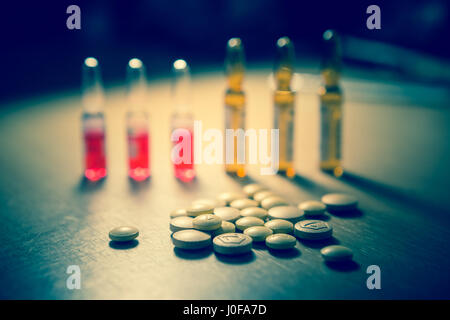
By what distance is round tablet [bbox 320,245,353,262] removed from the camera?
72 cm

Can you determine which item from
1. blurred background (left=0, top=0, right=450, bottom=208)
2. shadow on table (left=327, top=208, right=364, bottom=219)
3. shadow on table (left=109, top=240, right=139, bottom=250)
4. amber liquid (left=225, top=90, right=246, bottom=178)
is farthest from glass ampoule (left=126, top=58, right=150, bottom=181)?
shadow on table (left=327, top=208, right=364, bottom=219)

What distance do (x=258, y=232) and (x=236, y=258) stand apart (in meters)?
0.09

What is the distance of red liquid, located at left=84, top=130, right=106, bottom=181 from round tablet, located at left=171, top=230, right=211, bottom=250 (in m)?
0.59

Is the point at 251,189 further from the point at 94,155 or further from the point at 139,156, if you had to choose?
the point at 94,155

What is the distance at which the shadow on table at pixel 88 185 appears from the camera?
120 centimetres

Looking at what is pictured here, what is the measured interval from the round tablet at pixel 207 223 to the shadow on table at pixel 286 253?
12cm

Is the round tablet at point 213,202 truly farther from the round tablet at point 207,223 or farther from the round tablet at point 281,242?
the round tablet at point 281,242

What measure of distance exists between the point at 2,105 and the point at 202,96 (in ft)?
3.55

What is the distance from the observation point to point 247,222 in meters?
0.88

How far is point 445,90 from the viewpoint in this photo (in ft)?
9.84

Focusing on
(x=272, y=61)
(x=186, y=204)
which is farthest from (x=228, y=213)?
(x=272, y=61)

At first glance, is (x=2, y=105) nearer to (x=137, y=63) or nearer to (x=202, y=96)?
(x=202, y=96)

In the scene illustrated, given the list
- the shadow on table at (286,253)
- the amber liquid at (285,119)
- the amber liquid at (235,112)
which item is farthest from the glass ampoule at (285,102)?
the shadow on table at (286,253)

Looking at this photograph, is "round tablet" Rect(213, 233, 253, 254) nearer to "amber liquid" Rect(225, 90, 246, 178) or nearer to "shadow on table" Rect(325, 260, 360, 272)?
"shadow on table" Rect(325, 260, 360, 272)
